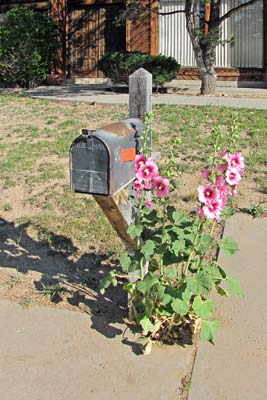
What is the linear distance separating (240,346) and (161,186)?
1100 mm

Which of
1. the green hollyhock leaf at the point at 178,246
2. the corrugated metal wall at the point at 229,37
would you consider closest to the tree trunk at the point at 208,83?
the corrugated metal wall at the point at 229,37

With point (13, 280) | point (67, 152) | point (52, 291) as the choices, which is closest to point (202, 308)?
point (52, 291)

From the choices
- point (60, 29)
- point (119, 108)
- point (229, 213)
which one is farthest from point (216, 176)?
point (60, 29)

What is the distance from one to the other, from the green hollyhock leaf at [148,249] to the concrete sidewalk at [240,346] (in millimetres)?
666

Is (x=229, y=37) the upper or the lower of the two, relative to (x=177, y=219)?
upper

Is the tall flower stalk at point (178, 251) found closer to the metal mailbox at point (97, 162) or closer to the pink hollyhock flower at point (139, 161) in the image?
the pink hollyhock flower at point (139, 161)

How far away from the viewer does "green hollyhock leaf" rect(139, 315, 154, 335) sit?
3233 mm

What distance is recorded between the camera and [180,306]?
3.05 m

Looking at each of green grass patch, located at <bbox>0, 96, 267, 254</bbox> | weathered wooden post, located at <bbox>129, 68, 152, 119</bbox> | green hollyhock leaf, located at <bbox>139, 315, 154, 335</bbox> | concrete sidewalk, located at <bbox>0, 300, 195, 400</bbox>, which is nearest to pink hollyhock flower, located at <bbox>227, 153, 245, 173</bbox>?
weathered wooden post, located at <bbox>129, 68, 152, 119</bbox>

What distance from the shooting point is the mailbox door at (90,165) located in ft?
9.57

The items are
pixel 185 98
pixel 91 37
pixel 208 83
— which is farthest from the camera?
pixel 91 37

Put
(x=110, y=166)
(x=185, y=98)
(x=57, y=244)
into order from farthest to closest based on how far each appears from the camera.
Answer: (x=185, y=98), (x=57, y=244), (x=110, y=166)

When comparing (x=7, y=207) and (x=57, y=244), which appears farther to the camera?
(x=7, y=207)

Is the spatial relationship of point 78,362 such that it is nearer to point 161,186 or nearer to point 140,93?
point 161,186
